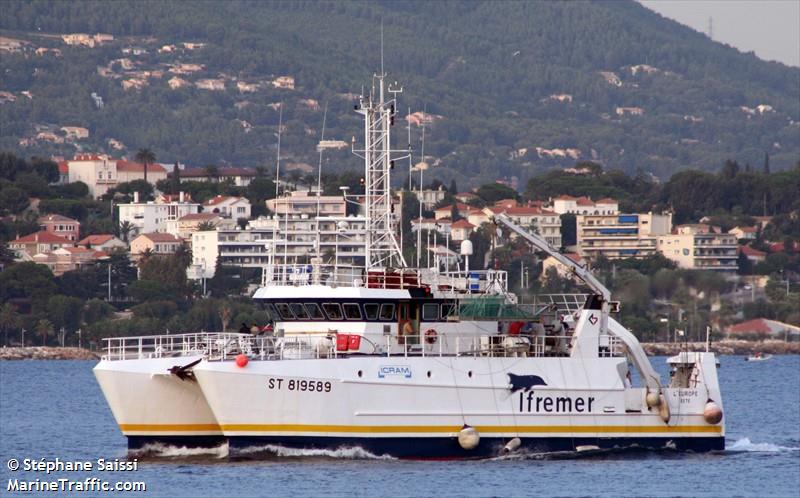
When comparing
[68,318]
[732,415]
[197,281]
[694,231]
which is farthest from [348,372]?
[694,231]

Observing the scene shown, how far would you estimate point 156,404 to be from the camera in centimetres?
3653

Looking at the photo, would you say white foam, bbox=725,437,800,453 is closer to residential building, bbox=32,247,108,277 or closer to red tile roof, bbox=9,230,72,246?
residential building, bbox=32,247,108,277

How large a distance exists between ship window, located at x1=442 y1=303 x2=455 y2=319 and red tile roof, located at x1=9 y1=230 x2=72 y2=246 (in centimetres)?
10990

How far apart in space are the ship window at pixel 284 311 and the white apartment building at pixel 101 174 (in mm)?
144381

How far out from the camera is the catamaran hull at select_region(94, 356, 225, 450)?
119 feet

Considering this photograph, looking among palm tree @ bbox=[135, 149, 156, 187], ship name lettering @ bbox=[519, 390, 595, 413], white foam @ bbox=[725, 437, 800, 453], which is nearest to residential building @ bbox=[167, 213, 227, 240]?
palm tree @ bbox=[135, 149, 156, 187]

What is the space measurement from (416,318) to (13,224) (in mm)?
118257

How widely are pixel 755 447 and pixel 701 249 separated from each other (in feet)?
343

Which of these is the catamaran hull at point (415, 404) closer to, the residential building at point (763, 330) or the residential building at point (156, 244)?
the residential building at point (763, 330)

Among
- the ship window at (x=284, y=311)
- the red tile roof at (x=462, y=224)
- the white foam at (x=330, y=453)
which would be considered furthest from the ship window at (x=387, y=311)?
the red tile roof at (x=462, y=224)

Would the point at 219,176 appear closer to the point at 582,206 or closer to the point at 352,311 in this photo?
the point at 582,206

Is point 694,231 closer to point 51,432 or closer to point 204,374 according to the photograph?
point 51,432

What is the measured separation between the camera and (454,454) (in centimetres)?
3541

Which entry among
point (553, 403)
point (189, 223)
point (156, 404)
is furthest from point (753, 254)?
point (156, 404)
